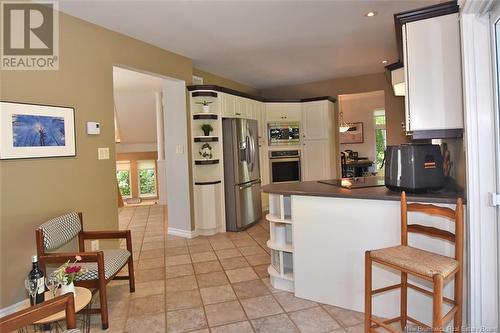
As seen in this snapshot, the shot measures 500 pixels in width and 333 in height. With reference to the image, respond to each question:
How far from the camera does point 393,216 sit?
220cm

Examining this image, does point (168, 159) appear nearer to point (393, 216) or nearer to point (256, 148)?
point (256, 148)

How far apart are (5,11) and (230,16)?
1.88 metres

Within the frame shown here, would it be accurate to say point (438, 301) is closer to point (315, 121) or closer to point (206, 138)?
point (206, 138)

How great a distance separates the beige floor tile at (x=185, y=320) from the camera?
225 cm

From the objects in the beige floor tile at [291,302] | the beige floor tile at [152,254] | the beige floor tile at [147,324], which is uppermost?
the beige floor tile at [152,254]

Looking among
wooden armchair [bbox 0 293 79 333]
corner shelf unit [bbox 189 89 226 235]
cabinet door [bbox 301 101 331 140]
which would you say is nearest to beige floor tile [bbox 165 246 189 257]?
corner shelf unit [bbox 189 89 226 235]

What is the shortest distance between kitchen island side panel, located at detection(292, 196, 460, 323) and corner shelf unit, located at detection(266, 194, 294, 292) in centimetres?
13

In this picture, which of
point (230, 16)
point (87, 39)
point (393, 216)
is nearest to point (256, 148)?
point (230, 16)

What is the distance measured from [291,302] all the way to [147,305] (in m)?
1.19

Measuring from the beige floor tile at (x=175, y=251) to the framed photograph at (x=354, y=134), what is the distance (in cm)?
681

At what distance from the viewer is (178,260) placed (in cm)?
368

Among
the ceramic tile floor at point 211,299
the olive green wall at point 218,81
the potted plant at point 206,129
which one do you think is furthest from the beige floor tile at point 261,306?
the olive green wall at point 218,81

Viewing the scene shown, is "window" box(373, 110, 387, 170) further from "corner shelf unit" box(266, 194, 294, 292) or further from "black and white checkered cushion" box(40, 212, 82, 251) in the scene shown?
"black and white checkered cushion" box(40, 212, 82, 251)

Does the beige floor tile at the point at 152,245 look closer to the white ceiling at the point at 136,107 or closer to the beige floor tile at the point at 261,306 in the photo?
the beige floor tile at the point at 261,306
